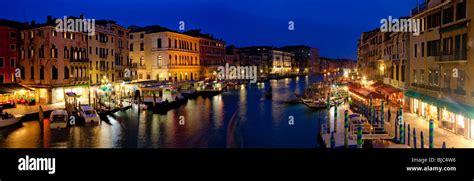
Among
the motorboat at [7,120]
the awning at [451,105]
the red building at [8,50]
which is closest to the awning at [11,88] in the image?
the red building at [8,50]

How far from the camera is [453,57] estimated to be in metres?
16.2

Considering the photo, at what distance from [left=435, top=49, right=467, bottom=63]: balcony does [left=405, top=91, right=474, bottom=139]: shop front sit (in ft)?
5.35

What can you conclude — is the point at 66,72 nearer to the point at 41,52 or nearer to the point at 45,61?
the point at 45,61

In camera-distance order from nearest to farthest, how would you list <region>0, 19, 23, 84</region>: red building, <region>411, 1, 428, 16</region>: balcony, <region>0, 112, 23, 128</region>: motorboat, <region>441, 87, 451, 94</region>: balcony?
<region>441, 87, 451, 94</region>: balcony → <region>411, 1, 428, 16</region>: balcony → <region>0, 112, 23, 128</region>: motorboat → <region>0, 19, 23, 84</region>: red building

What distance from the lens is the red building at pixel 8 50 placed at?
97.5ft

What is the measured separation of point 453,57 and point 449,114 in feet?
8.15

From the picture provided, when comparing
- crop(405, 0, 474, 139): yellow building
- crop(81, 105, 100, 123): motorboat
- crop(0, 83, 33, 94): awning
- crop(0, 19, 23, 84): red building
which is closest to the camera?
crop(405, 0, 474, 139): yellow building

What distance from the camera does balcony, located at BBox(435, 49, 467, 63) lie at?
1530 cm

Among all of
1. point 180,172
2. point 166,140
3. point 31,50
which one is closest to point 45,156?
point 180,172

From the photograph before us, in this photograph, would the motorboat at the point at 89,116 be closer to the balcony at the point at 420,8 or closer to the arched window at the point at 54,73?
the arched window at the point at 54,73

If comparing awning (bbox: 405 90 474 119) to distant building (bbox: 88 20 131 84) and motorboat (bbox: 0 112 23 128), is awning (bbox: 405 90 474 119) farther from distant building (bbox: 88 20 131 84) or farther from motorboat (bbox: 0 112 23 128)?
distant building (bbox: 88 20 131 84)

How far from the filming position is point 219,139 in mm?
20297

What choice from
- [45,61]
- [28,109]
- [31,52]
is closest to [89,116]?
[28,109]

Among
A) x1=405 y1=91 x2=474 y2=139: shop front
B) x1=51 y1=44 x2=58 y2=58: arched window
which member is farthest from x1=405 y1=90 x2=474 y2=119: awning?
x1=51 y1=44 x2=58 y2=58: arched window
